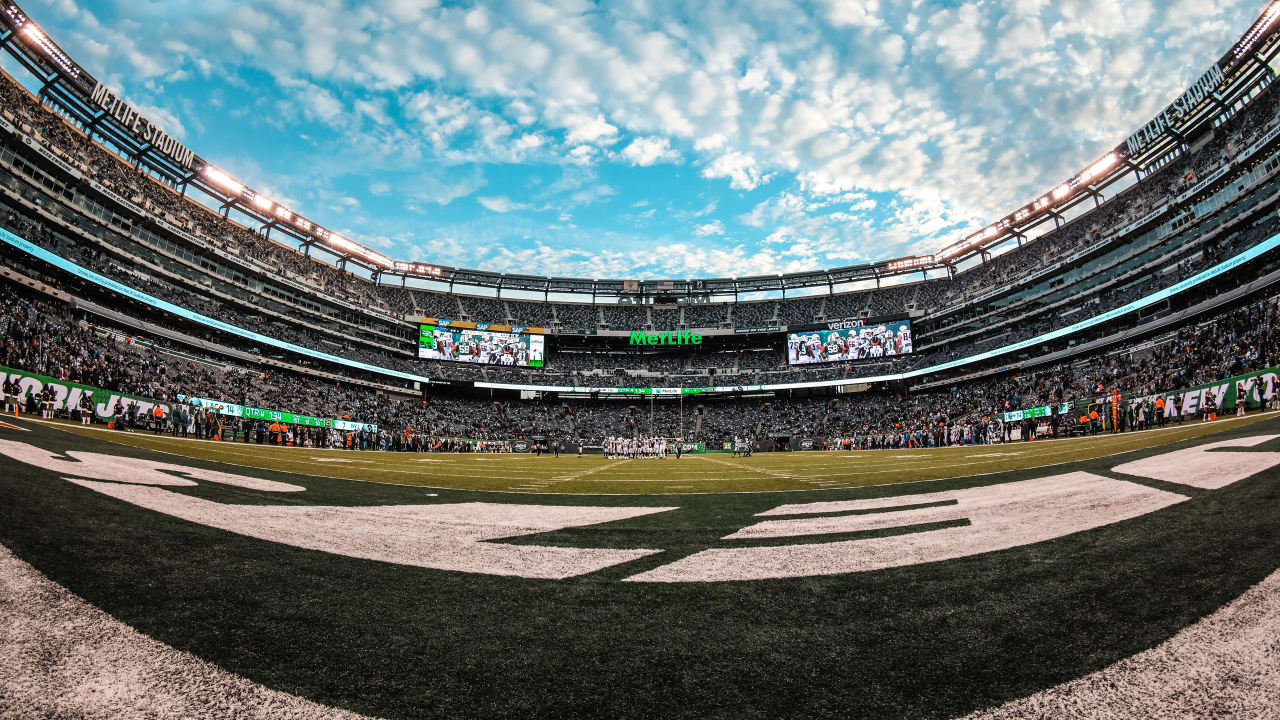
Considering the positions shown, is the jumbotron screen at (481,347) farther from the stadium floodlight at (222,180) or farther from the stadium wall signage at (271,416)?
the stadium floodlight at (222,180)

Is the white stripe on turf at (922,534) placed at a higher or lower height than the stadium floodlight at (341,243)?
lower

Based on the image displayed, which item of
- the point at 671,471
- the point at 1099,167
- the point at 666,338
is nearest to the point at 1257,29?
the point at 1099,167

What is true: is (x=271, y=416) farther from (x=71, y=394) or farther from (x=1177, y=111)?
(x=1177, y=111)

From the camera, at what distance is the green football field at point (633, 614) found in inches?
51.2

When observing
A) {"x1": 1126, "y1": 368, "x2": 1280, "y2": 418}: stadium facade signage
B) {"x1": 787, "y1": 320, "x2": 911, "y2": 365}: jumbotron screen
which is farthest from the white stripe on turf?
{"x1": 787, "y1": 320, "x2": 911, "y2": 365}: jumbotron screen

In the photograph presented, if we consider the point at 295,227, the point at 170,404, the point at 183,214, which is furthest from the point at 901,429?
the point at 183,214

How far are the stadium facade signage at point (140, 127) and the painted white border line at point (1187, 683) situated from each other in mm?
49808

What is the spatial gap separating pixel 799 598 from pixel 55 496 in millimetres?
4067

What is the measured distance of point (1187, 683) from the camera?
1297mm

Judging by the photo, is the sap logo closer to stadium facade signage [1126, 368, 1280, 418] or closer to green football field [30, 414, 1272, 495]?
green football field [30, 414, 1272, 495]

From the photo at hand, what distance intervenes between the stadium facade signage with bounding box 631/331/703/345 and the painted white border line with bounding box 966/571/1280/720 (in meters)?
57.2

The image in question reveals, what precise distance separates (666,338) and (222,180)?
42.4 metres

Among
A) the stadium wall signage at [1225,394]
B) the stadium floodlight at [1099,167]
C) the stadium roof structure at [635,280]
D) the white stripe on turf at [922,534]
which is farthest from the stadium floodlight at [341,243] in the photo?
the stadium floodlight at [1099,167]

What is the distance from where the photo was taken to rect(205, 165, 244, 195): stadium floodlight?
39.1m
